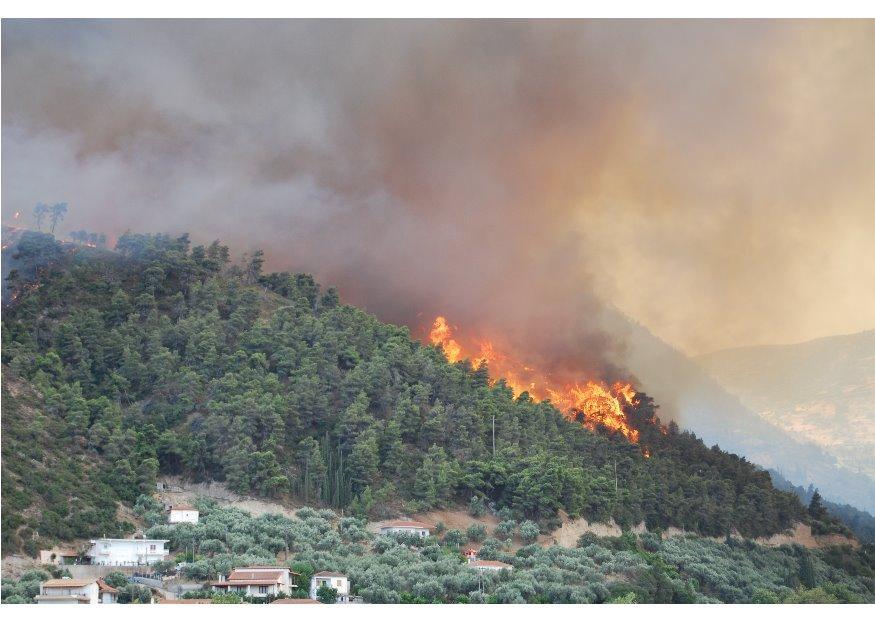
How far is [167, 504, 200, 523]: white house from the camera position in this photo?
143 ft

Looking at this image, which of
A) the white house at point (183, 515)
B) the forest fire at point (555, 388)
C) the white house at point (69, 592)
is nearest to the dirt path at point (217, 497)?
the white house at point (183, 515)

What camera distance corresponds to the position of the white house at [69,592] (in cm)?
3575

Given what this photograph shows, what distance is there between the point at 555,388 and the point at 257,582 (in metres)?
31.5

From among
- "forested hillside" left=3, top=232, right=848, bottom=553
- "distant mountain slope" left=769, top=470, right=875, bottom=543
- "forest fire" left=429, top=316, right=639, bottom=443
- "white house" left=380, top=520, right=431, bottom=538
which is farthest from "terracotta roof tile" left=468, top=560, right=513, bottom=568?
"distant mountain slope" left=769, top=470, right=875, bottom=543

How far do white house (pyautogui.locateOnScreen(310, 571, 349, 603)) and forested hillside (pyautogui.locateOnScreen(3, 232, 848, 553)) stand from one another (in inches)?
317

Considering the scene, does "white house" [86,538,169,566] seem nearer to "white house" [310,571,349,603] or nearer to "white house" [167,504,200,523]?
"white house" [167,504,200,523]

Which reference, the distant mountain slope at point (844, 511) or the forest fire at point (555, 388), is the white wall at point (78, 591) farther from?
the distant mountain slope at point (844, 511)

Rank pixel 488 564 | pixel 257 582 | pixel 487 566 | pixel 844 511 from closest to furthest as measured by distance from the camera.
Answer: pixel 257 582
pixel 487 566
pixel 488 564
pixel 844 511

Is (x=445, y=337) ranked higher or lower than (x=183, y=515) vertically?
higher

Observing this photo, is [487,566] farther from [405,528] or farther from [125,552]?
[125,552]

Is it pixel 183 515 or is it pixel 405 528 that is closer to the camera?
pixel 183 515

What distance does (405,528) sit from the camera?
45.9m

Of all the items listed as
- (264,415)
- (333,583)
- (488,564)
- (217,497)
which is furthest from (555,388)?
(333,583)
